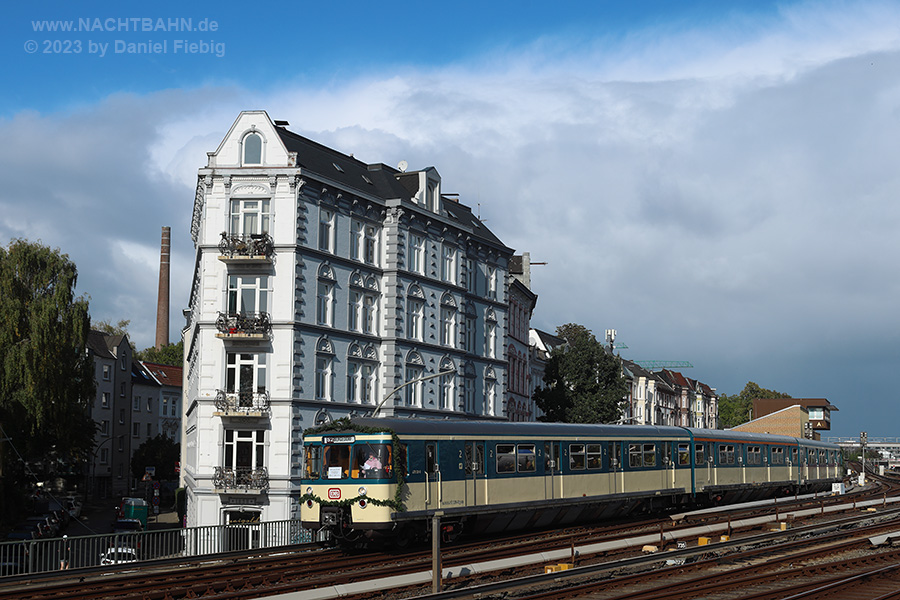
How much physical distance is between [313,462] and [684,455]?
17.2 metres

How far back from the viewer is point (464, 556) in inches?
952

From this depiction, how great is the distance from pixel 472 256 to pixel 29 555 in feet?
113

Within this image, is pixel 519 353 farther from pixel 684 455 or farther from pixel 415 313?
pixel 684 455

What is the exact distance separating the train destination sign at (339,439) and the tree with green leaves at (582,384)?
4125 centimetres

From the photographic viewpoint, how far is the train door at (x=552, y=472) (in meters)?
29.5

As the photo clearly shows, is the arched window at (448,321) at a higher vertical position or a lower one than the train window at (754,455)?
higher

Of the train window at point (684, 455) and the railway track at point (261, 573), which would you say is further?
the train window at point (684, 455)

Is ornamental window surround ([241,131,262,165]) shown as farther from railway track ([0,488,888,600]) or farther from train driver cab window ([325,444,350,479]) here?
railway track ([0,488,888,600])

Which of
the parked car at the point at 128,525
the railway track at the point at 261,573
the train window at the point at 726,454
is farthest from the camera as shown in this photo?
the parked car at the point at 128,525

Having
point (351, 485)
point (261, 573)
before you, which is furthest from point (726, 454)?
point (261, 573)

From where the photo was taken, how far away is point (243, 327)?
4194cm

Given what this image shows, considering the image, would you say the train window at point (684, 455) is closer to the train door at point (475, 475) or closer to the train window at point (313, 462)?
the train door at point (475, 475)

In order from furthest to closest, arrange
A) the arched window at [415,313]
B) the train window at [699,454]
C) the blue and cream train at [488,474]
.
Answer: the arched window at [415,313], the train window at [699,454], the blue and cream train at [488,474]

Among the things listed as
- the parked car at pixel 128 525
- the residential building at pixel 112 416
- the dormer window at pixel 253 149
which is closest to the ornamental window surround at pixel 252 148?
the dormer window at pixel 253 149
